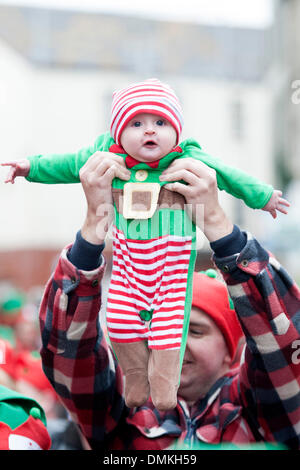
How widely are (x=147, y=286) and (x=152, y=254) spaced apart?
79 millimetres

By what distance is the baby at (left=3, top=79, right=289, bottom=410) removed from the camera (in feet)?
4.78

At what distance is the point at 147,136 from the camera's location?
4.77 ft

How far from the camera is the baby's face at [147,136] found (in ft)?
4.77

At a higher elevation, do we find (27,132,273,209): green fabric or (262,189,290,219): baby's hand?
(27,132,273,209): green fabric

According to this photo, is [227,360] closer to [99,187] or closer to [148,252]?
[148,252]

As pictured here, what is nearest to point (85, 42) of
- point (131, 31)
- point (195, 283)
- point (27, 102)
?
point (131, 31)

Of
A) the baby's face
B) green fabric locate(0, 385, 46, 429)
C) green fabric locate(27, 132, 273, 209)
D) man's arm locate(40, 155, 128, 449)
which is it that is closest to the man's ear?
man's arm locate(40, 155, 128, 449)

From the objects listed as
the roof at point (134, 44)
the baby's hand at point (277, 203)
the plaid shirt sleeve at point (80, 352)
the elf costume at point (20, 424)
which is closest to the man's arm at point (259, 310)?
the baby's hand at point (277, 203)

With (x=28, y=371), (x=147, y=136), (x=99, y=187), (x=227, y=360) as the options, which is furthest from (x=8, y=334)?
(x=147, y=136)

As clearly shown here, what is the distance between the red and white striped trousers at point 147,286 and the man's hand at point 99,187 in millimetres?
81

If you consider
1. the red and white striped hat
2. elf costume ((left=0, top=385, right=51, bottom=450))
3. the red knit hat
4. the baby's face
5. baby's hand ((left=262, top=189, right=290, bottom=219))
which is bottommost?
elf costume ((left=0, top=385, right=51, bottom=450))

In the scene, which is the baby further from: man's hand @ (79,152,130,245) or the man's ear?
the man's ear

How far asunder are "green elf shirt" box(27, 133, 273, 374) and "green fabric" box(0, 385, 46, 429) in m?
0.49

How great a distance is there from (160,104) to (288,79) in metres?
14.3
